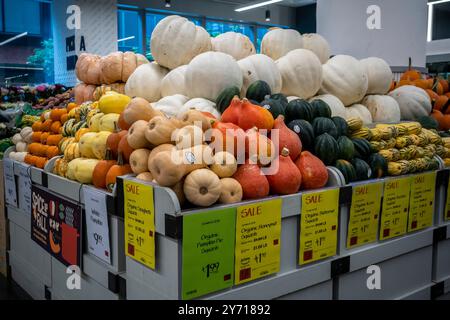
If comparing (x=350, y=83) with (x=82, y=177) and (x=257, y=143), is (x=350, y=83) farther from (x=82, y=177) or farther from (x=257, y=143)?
(x=82, y=177)

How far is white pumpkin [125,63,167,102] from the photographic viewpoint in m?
2.64

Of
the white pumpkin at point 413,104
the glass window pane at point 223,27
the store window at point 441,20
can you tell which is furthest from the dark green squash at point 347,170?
the store window at point 441,20

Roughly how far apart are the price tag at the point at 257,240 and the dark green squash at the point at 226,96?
0.69 meters

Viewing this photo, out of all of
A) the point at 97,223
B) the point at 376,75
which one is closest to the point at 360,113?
the point at 376,75

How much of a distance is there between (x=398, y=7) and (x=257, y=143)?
2898 mm

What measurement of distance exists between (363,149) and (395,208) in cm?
32

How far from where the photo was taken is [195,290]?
1.41 metres

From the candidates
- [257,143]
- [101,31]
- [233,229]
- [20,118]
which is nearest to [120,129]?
[257,143]

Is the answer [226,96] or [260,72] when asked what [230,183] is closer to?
[226,96]

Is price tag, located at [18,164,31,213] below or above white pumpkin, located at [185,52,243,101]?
below

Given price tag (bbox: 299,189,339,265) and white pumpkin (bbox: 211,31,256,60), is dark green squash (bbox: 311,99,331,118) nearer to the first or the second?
price tag (bbox: 299,189,339,265)

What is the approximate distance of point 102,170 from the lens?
189cm

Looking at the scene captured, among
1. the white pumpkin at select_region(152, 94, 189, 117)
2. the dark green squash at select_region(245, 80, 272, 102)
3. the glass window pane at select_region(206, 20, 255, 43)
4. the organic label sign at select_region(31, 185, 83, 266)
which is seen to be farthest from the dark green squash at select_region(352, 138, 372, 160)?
the glass window pane at select_region(206, 20, 255, 43)

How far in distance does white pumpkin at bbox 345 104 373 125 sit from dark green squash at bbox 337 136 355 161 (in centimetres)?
66
